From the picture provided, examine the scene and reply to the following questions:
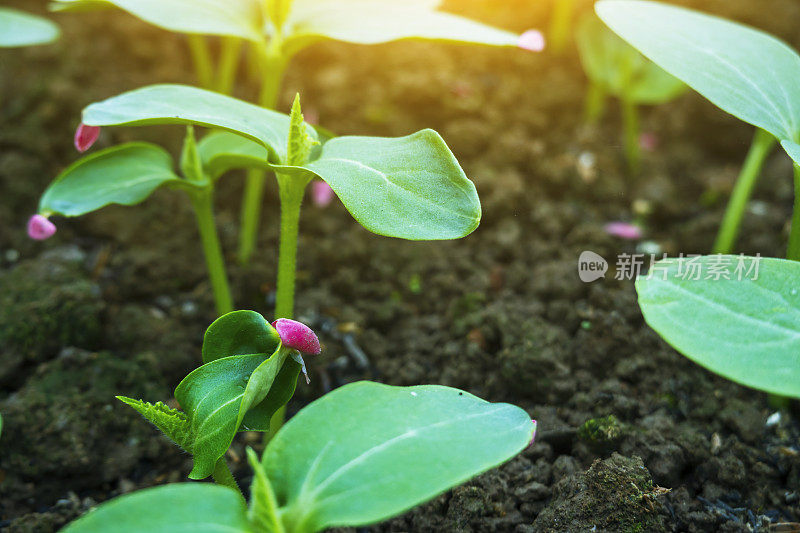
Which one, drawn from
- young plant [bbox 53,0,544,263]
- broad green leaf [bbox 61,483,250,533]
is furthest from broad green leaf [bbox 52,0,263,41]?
broad green leaf [bbox 61,483,250,533]

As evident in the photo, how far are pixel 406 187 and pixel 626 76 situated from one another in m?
1.04

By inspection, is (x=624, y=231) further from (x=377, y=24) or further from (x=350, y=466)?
(x=350, y=466)

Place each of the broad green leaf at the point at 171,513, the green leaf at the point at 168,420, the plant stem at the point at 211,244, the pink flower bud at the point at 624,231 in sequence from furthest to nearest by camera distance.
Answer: the pink flower bud at the point at 624,231 → the plant stem at the point at 211,244 → the green leaf at the point at 168,420 → the broad green leaf at the point at 171,513

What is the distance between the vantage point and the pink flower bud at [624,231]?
145 cm

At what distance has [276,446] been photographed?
67cm

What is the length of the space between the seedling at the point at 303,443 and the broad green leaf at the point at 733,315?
0.18 metres

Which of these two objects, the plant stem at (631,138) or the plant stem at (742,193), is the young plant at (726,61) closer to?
the plant stem at (742,193)

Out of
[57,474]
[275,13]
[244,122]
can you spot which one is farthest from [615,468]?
[275,13]

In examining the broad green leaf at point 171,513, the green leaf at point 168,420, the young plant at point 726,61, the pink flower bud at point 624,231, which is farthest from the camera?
the pink flower bud at point 624,231

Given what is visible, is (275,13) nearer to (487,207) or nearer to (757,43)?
(487,207)

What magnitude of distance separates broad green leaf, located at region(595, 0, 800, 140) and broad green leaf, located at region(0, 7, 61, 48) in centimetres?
105

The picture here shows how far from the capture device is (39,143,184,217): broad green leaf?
0.98 metres

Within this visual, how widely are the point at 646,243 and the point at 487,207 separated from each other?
0.34 meters

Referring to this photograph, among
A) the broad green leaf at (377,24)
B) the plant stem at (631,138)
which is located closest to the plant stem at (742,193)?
the plant stem at (631,138)
